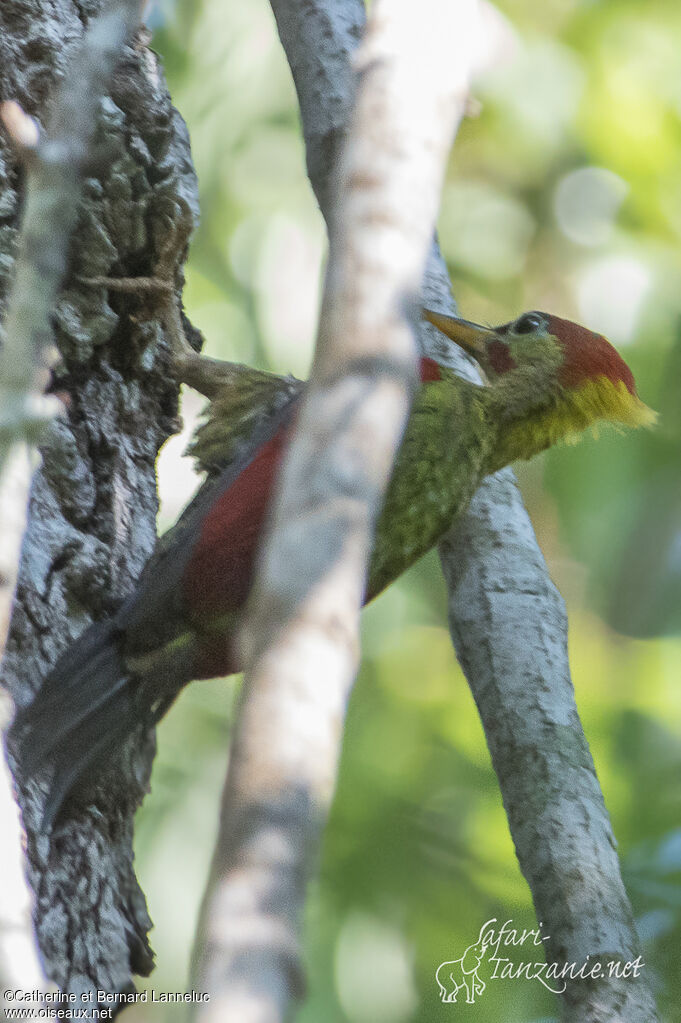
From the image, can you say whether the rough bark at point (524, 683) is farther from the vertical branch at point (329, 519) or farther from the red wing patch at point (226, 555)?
the vertical branch at point (329, 519)

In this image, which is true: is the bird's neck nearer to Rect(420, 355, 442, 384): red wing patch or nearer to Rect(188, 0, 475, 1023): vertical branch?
Rect(420, 355, 442, 384): red wing patch

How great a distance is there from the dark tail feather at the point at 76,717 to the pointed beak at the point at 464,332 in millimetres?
1519

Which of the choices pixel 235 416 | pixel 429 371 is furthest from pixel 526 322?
pixel 235 416

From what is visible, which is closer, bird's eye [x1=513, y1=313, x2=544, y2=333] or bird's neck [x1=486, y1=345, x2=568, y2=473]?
bird's neck [x1=486, y1=345, x2=568, y2=473]

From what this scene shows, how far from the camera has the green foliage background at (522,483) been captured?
441cm

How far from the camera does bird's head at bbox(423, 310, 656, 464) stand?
400 centimetres

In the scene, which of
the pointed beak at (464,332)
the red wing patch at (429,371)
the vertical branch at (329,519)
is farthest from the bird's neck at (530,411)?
the vertical branch at (329,519)

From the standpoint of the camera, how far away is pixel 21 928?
4.66ft

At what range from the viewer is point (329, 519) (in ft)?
4.31

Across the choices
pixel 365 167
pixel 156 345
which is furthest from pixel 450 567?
pixel 365 167

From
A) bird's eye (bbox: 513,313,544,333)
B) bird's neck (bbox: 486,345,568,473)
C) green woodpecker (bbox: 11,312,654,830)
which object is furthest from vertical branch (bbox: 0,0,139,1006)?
bird's eye (bbox: 513,313,544,333)

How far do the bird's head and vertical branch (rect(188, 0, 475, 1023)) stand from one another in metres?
2.18

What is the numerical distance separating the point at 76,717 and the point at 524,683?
3.57 feet

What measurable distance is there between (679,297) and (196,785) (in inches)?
119
